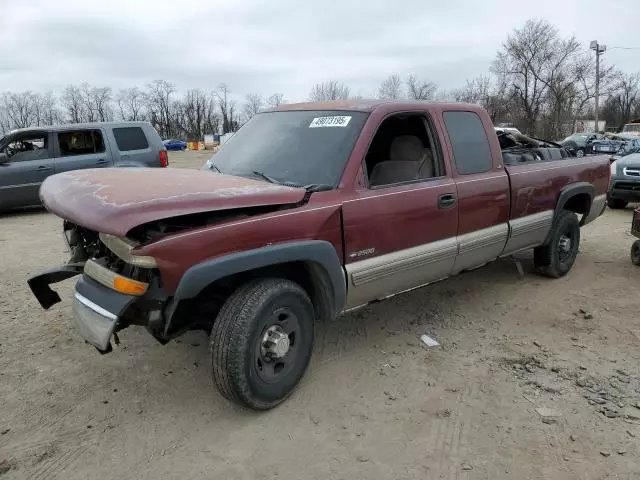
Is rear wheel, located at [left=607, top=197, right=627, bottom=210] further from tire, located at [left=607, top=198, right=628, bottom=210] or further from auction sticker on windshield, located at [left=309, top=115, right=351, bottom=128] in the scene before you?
auction sticker on windshield, located at [left=309, top=115, right=351, bottom=128]

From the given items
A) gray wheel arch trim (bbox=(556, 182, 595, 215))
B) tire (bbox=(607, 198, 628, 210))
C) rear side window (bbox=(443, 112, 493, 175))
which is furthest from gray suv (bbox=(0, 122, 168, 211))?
tire (bbox=(607, 198, 628, 210))

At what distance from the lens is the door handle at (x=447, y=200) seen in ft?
13.1

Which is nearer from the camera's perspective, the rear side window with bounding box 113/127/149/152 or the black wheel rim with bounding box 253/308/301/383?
the black wheel rim with bounding box 253/308/301/383

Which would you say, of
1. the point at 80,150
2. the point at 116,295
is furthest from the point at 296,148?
the point at 80,150

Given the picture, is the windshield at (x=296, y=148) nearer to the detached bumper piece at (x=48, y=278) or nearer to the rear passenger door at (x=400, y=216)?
the rear passenger door at (x=400, y=216)

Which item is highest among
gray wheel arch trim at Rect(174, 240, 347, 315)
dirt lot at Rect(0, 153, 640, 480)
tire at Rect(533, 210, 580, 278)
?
gray wheel arch trim at Rect(174, 240, 347, 315)

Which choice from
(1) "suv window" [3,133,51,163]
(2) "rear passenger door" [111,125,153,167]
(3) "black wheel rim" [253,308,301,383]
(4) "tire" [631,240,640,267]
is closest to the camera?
(3) "black wheel rim" [253,308,301,383]

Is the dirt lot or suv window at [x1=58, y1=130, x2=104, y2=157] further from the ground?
suv window at [x1=58, y1=130, x2=104, y2=157]

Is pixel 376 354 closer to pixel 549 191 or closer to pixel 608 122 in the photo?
pixel 549 191

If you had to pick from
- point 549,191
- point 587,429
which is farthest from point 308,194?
point 549,191

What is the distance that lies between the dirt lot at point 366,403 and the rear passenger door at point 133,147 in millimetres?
5925

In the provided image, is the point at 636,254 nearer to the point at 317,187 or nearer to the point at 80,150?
the point at 317,187

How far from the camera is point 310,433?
301 centimetres

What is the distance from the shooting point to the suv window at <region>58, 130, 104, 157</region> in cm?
1022
